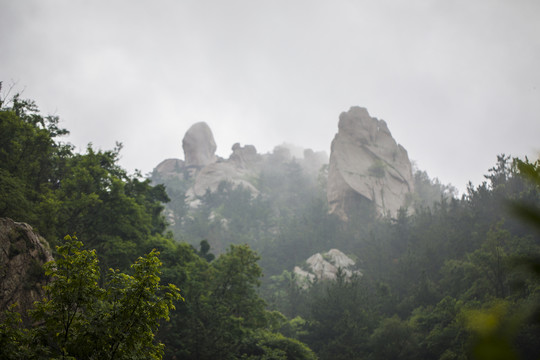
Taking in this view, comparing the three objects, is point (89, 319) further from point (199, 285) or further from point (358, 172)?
point (358, 172)

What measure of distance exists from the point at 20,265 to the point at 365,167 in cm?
5592

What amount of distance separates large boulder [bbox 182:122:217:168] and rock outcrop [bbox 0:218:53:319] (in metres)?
76.8

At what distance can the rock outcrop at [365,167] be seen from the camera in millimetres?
56781

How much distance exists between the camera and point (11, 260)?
32.5 ft

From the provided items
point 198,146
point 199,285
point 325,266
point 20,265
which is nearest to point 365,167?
point 325,266

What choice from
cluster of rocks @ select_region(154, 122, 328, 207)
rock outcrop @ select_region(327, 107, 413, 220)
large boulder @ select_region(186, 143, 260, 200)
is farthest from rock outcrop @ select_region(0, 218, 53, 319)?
cluster of rocks @ select_region(154, 122, 328, 207)

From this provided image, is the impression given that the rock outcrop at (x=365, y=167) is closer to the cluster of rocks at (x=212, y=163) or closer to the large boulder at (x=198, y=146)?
the cluster of rocks at (x=212, y=163)

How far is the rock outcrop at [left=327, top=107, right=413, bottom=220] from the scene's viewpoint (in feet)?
186

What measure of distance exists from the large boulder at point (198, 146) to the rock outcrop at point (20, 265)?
76772 mm

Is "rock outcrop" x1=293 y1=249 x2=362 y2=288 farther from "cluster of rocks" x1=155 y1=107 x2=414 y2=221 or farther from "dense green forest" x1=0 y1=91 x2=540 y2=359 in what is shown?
"cluster of rocks" x1=155 y1=107 x2=414 y2=221

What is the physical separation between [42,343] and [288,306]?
26037 millimetres

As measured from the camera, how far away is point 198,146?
88.9m

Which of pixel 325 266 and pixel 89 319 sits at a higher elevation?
pixel 325 266

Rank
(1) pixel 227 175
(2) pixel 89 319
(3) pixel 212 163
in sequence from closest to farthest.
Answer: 1. (2) pixel 89 319
2. (1) pixel 227 175
3. (3) pixel 212 163
